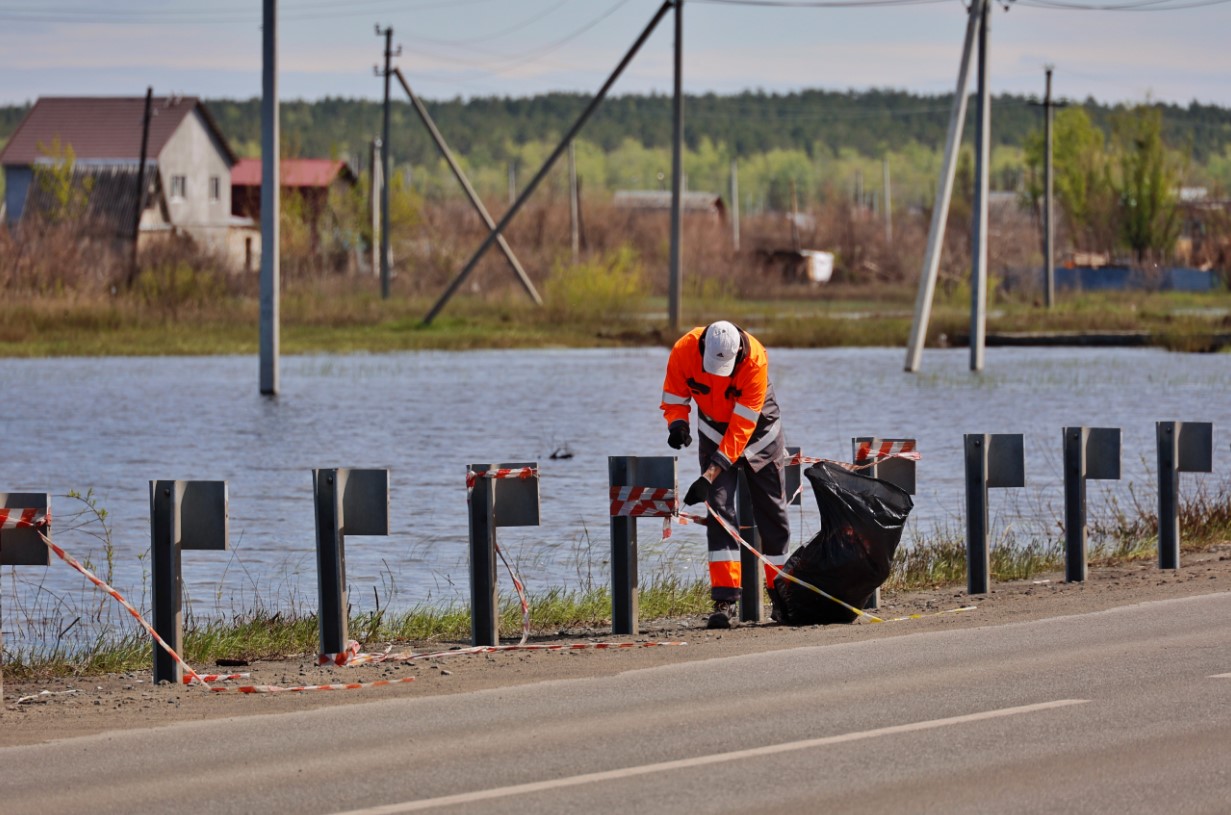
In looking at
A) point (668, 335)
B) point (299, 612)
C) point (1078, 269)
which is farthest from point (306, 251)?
point (299, 612)

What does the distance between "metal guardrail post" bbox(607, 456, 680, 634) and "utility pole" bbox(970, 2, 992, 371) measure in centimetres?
3301

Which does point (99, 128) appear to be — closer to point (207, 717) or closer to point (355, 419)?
point (355, 419)

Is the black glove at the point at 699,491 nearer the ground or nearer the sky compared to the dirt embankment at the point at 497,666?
nearer the sky

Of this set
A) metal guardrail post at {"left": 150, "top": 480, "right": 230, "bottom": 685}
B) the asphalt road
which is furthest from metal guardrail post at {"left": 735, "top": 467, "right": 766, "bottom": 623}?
metal guardrail post at {"left": 150, "top": 480, "right": 230, "bottom": 685}

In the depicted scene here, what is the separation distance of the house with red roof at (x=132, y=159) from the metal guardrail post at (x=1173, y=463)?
75542 mm

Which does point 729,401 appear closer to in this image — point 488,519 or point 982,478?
point 488,519

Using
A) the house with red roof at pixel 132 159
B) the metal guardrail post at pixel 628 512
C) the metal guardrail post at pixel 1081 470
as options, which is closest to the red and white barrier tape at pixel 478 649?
the metal guardrail post at pixel 628 512

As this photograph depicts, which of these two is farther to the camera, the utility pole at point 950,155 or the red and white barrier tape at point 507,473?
the utility pole at point 950,155

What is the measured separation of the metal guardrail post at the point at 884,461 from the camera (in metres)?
13.5

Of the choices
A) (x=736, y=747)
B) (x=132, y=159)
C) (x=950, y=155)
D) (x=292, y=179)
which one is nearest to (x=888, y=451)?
(x=736, y=747)

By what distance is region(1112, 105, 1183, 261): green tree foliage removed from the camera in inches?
4163

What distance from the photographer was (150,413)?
3578cm

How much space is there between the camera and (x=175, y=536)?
10.9 m

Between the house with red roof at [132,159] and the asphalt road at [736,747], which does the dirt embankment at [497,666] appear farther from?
the house with red roof at [132,159]
